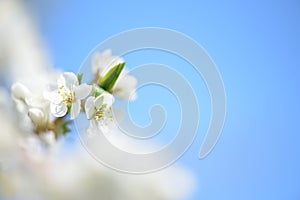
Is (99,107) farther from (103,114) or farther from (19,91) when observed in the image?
(19,91)

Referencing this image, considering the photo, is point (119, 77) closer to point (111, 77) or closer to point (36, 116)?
point (111, 77)

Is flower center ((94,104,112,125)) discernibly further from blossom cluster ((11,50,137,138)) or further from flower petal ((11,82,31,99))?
flower petal ((11,82,31,99))

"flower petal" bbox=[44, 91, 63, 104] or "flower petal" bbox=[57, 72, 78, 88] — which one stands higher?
"flower petal" bbox=[57, 72, 78, 88]

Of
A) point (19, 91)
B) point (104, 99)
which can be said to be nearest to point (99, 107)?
point (104, 99)

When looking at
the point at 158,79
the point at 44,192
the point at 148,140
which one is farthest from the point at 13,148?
the point at 158,79

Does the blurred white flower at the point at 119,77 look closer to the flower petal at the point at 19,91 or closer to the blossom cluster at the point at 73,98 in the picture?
the blossom cluster at the point at 73,98

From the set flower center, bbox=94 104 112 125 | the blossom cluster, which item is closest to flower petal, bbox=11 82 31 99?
the blossom cluster

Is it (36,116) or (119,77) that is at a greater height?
(119,77)

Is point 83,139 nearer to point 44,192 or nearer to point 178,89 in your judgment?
point 44,192
